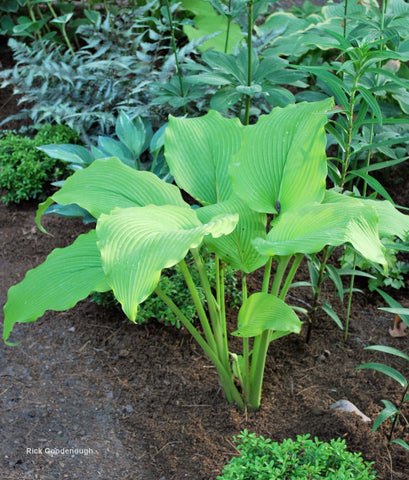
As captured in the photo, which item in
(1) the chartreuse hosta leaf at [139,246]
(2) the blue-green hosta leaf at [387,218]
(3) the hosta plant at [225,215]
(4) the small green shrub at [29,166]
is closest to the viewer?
(1) the chartreuse hosta leaf at [139,246]

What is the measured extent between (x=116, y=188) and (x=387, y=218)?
81cm

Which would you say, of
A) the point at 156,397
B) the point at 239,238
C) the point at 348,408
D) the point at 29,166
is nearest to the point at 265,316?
the point at 239,238

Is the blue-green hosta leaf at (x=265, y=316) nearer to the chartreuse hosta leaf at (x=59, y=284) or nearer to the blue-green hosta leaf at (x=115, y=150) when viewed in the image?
the chartreuse hosta leaf at (x=59, y=284)

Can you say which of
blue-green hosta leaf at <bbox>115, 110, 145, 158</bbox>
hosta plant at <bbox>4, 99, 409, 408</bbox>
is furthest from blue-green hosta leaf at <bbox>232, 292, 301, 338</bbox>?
blue-green hosta leaf at <bbox>115, 110, 145, 158</bbox>

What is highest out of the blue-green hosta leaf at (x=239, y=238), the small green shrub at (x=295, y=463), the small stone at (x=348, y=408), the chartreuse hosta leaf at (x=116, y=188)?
the chartreuse hosta leaf at (x=116, y=188)

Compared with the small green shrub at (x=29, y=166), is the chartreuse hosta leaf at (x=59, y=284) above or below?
above

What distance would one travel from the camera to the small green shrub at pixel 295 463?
1.35 metres

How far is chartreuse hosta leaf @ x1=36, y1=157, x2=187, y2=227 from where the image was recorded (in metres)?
1.57

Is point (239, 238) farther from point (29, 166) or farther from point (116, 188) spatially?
point (29, 166)

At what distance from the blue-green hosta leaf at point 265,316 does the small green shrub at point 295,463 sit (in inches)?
12.1

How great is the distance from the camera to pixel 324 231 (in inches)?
50.1

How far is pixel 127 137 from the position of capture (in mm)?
2441

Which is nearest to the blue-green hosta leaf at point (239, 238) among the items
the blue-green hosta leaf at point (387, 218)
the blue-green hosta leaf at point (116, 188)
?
the blue-green hosta leaf at point (116, 188)

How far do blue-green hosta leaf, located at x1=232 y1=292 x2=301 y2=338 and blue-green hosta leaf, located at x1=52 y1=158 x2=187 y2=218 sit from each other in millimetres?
371
